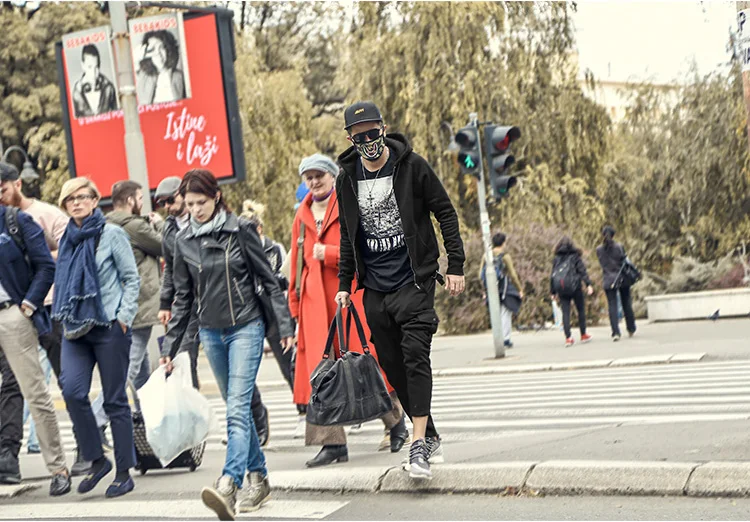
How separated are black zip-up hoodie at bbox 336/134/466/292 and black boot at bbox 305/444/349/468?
1.55 meters

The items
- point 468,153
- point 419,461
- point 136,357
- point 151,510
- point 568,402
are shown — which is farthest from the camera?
point 468,153

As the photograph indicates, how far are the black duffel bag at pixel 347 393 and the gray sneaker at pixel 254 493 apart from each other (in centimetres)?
42

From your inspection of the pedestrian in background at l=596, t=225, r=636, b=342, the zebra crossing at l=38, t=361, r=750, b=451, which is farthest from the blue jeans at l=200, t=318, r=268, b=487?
the pedestrian in background at l=596, t=225, r=636, b=342

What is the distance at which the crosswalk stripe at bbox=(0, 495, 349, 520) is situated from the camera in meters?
6.40

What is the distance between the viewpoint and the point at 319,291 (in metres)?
8.22

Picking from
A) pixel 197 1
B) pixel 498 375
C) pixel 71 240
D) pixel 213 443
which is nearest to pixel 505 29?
pixel 197 1

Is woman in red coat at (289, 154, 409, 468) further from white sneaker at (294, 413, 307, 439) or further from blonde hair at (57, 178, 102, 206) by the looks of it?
white sneaker at (294, 413, 307, 439)

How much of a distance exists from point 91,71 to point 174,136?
3173 mm

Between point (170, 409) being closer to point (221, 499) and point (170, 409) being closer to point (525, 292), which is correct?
point (221, 499)

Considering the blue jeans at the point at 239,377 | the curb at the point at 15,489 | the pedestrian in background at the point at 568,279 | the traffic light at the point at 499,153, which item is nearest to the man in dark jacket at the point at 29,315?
the curb at the point at 15,489

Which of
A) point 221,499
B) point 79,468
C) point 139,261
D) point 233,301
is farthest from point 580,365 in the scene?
point 221,499

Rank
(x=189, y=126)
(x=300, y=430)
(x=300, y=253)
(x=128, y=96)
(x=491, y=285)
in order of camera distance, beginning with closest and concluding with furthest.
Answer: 1. (x=300, y=253)
2. (x=300, y=430)
3. (x=128, y=96)
4. (x=491, y=285)
5. (x=189, y=126)

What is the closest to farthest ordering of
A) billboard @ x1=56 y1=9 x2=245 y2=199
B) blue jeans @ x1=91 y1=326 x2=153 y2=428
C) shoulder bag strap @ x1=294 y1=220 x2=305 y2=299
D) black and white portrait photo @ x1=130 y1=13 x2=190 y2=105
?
shoulder bag strap @ x1=294 y1=220 x2=305 y2=299, blue jeans @ x1=91 y1=326 x2=153 y2=428, black and white portrait photo @ x1=130 y1=13 x2=190 y2=105, billboard @ x1=56 y1=9 x2=245 y2=199

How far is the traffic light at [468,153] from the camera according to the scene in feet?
55.9
